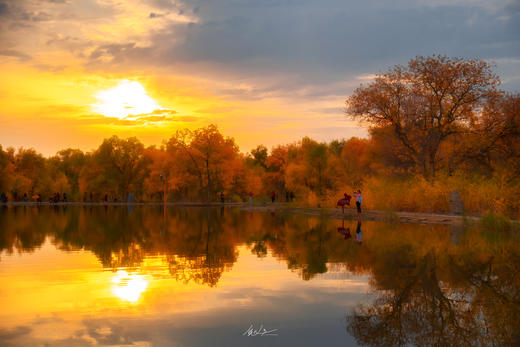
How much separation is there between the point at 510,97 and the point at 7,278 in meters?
33.0

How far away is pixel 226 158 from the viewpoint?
258 feet

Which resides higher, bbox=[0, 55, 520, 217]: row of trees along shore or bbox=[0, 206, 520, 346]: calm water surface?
bbox=[0, 55, 520, 217]: row of trees along shore

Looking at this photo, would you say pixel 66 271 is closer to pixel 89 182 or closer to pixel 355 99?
pixel 355 99

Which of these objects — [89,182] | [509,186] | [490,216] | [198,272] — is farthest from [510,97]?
[89,182]

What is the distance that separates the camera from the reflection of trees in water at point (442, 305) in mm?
6785

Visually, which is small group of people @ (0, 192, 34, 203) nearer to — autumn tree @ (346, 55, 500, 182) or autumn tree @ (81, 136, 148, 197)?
autumn tree @ (81, 136, 148, 197)

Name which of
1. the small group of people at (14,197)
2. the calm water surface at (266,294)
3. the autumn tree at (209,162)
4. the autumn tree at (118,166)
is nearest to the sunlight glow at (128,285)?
the calm water surface at (266,294)

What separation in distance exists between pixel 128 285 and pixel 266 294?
2907 millimetres

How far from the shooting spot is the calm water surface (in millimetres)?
6891

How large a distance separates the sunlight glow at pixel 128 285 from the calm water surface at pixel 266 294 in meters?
0.02

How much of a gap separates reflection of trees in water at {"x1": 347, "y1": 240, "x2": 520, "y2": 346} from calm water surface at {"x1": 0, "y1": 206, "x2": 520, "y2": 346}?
21 millimetres
